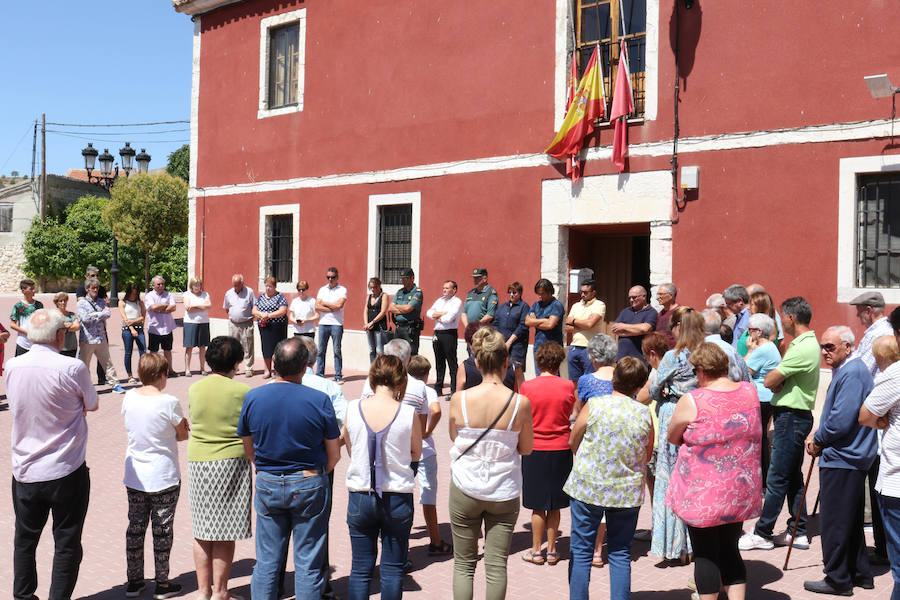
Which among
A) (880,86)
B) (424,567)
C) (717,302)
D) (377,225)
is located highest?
(880,86)

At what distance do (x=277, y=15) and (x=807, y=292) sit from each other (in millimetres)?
10939

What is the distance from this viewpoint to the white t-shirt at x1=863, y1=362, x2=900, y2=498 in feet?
14.1

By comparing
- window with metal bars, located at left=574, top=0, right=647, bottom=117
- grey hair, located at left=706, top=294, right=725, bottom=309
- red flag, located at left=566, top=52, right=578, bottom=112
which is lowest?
grey hair, located at left=706, top=294, right=725, bottom=309

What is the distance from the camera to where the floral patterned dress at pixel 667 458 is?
5.31 metres

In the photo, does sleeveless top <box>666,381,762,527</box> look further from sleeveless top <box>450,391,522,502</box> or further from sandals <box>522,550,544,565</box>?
sandals <box>522,550,544,565</box>

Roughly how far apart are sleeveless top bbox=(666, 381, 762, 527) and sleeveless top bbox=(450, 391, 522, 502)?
0.90m

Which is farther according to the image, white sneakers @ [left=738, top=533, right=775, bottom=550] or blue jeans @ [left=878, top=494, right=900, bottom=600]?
white sneakers @ [left=738, top=533, right=775, bottom=550]

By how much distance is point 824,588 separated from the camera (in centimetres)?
498

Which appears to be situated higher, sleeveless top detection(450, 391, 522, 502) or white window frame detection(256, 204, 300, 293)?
white window frame detection(256, 204, 300, 293)

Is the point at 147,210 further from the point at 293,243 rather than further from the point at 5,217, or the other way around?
the point at 5,217

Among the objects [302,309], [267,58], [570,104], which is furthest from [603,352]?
[267,58]

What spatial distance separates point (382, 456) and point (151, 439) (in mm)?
1552

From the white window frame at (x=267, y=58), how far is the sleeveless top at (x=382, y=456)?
12076 mm

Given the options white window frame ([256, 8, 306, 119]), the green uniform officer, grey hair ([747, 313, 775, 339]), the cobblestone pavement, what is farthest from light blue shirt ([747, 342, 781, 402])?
white window frame ([256, 8, 306, 119])
